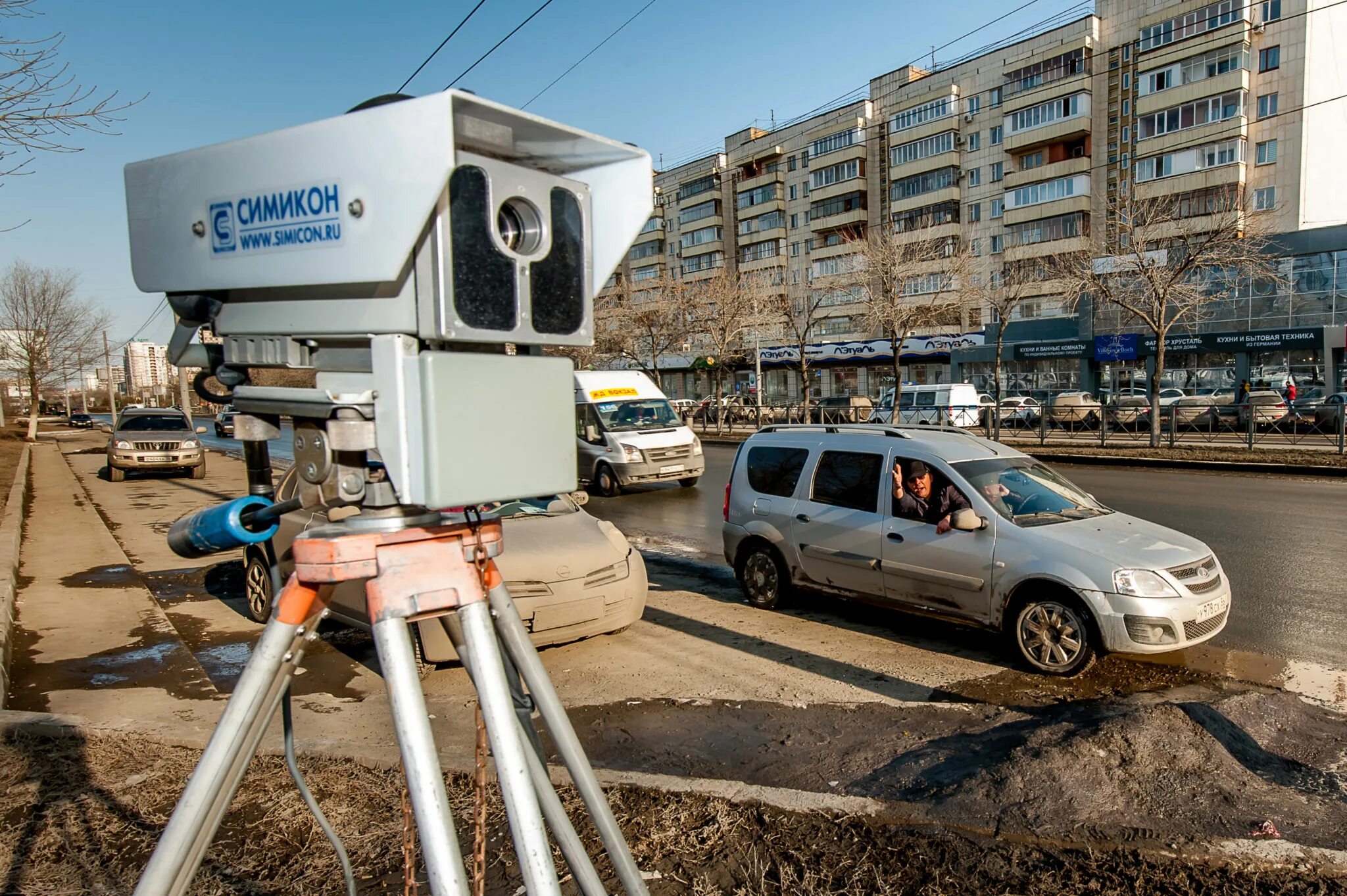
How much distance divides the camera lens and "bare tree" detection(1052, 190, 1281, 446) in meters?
22.2

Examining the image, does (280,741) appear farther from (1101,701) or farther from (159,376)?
(159,376)

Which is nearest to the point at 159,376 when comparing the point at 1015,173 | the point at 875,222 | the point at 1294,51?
the point at 875,222

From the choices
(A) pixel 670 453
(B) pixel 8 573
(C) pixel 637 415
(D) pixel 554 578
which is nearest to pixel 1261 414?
(A) pixel 670 453

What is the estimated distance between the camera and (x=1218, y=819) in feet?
10.7

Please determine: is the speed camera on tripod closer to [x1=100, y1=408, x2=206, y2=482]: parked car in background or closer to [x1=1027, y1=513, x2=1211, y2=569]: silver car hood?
[x1=1027, y1=513, x2=1211, y2=569]: silver car hood

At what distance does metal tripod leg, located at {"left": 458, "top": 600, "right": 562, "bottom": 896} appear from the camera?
61.3 inches

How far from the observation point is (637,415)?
699 inches

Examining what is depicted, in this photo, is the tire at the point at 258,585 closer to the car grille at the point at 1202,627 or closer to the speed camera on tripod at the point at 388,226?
the speed camera on tripod at the point at 388,226

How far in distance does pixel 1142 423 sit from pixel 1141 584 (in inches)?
837

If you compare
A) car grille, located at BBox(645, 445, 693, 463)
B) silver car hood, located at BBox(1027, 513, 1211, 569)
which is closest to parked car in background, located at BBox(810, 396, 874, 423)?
car grille, located at BBox(645, 445, 693, 463)

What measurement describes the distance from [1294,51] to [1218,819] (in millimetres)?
50284

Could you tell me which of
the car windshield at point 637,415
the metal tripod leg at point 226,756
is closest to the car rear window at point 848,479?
the metal tripod leg at point 226,756

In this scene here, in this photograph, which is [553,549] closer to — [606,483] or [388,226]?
[388,226]

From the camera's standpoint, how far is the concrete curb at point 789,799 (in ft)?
9.78
